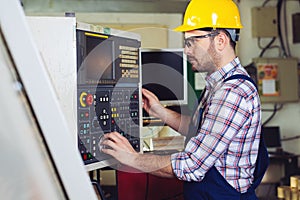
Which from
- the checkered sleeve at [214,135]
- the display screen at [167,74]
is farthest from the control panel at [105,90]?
the display screen at [167,74]

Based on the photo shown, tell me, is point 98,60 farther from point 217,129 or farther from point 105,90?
point 217,129

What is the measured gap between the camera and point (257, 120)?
1705 mm

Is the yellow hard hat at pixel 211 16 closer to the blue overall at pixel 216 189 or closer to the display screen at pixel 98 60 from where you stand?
the blue overall at pixel 216 189

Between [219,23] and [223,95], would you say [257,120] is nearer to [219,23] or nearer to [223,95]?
[223,95]

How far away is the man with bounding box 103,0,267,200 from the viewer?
1628 mm

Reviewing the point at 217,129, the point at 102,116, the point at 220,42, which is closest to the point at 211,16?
the point at 220,42

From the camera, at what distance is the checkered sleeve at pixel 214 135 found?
1.62 metres

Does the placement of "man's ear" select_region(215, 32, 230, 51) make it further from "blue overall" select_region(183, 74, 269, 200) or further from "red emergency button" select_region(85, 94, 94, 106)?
"red emergency button" select_region(85, 94, 94, 106)

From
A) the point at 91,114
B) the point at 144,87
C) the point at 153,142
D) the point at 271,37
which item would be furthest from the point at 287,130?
the point at 91,114

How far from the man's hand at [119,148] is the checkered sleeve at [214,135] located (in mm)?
154

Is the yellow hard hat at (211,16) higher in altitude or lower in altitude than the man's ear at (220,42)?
higher

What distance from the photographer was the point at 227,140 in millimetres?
1632

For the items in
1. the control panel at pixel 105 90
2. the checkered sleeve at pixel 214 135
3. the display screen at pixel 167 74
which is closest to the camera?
the control panel at pixel 105 90

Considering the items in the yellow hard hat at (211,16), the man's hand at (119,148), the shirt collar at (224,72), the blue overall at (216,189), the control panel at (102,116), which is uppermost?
the yellow hard hat at (211,16)
